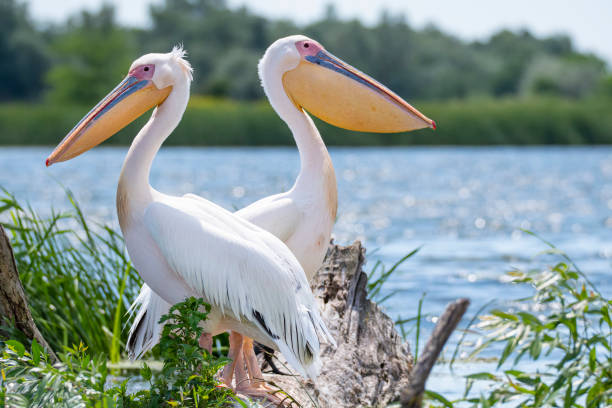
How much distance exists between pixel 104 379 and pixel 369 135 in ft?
91.1

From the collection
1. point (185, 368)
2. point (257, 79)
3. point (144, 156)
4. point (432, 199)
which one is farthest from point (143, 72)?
point (257, 79)

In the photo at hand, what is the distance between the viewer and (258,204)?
350 centimetres

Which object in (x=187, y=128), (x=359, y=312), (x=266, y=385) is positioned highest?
(x=187, y=128)

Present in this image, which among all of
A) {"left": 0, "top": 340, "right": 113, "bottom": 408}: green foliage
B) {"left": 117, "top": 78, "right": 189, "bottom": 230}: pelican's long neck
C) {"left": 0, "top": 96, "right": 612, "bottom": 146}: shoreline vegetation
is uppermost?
{"left": 0, "top": 96, "right": 612, "bottom": 146}: shoreline vegetation

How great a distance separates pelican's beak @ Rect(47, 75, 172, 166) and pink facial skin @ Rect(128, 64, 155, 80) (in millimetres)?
12

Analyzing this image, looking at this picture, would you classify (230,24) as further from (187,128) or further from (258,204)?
(258,204)

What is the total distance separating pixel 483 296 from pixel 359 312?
3574mm

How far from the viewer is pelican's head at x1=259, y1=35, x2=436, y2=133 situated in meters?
3.68

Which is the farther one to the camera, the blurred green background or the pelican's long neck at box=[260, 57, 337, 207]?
the blurred green background

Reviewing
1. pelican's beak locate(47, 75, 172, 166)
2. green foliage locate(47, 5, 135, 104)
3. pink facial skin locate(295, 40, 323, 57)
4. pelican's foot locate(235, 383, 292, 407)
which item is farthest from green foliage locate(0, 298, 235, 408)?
green foliage locate(47, 5, 135, 104)

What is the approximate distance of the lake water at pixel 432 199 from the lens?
26.0ft

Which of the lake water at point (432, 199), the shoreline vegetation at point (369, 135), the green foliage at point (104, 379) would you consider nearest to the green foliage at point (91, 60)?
the lake water at point (432, 199)

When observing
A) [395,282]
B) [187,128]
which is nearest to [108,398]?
[395,282]

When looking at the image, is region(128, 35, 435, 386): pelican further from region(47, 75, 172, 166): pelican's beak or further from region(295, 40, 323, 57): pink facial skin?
region(47, 75, 172, 166): pelican's beak
